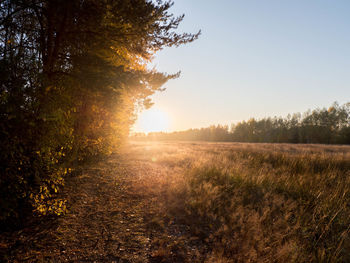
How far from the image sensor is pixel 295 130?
185 feet

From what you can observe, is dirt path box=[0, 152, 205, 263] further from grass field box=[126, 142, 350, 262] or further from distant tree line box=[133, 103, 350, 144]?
distant tree line box=[133, 103, 350, 144]

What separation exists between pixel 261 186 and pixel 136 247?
4060mm

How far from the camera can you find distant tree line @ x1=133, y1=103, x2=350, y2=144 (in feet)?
168

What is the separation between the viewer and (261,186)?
475cm

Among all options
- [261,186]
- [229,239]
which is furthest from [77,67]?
[261,186]

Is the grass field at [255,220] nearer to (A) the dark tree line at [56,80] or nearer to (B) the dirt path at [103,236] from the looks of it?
(B) the dirt path at [103,236]

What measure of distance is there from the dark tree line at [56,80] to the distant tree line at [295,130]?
3487 cm

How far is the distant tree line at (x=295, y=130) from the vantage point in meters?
51.3

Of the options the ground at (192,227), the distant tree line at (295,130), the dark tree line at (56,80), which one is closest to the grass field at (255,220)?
the ground at (192,227)

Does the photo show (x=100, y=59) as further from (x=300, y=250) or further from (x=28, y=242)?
(x=300, y=250)

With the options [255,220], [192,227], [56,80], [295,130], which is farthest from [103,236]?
[295,130]

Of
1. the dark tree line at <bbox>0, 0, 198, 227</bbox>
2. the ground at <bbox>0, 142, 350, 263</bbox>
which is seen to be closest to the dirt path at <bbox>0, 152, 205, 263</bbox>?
the ground at <bbox>0, 142, 350, 263</bbox>

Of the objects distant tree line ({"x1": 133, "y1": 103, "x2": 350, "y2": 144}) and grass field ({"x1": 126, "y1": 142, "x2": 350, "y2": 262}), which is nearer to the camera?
grass field ({"x1": 126, "y1": 142, "x2": 350, "y2": 262})

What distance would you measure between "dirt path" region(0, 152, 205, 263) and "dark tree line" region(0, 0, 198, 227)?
441 mm
